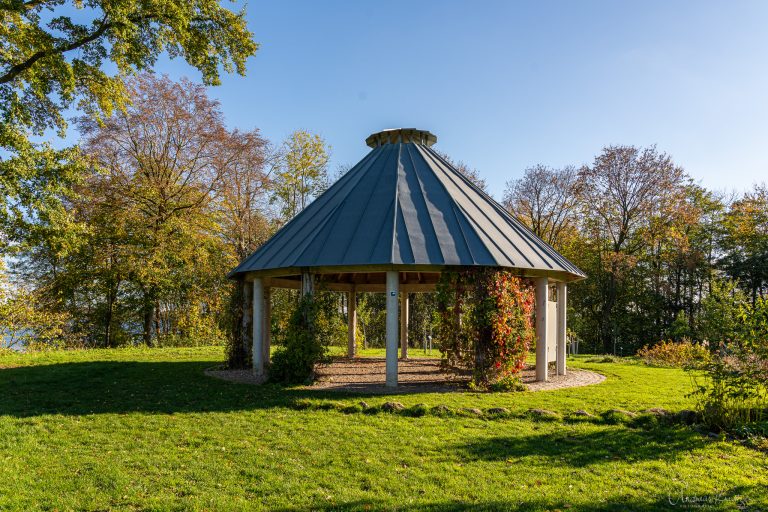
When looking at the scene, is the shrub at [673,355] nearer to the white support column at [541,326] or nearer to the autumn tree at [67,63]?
the white support column at [541,326]

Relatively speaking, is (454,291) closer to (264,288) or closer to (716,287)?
(264,288)

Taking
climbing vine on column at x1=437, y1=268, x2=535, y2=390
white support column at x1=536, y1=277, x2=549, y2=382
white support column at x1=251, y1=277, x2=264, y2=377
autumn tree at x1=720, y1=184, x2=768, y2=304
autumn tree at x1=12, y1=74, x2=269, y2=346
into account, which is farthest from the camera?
autumn tree at x1=720, y1=184, x2=768, y2=304

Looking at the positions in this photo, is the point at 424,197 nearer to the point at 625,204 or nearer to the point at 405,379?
the point at 405,379

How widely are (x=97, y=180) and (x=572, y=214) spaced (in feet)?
84.3

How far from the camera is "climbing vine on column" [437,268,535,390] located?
10883 mm

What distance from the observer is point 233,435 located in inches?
283

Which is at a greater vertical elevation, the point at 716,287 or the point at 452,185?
the point at 452,185

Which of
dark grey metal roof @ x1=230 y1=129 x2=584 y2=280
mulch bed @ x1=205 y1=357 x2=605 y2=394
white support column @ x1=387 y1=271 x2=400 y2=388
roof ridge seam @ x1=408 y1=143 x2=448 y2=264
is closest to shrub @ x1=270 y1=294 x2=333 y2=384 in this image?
mulch bed @ x1=205 y1=357 x2=605 y2=394

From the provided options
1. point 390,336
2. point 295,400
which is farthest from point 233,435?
point 390,336

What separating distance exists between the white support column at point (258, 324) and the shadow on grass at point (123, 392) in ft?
3.94

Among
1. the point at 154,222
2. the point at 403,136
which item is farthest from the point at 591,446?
the point at 154,222

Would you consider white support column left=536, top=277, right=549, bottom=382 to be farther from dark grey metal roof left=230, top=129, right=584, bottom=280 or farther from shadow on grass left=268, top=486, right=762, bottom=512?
shadow on grass left=268, top=486, right=762, bottom=512

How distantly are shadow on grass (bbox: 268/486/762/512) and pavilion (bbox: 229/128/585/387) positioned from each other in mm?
5761

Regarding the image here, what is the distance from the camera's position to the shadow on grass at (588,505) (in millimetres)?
4793
